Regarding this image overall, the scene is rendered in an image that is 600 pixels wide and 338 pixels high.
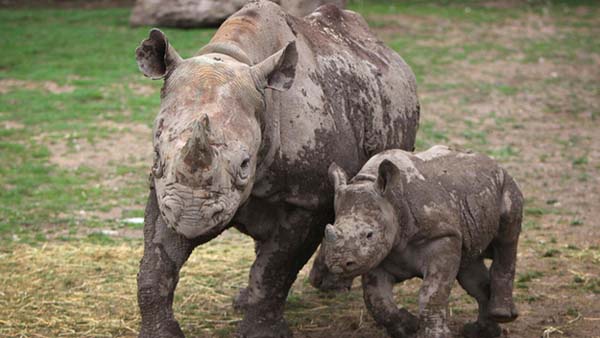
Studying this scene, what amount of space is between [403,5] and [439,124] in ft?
28.8

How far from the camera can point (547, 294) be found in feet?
25.1

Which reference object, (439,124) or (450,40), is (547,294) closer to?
(439,124)

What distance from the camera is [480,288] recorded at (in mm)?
6641

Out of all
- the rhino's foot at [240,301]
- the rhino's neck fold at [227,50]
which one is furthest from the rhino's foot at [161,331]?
the rhino's foot at [240,301]

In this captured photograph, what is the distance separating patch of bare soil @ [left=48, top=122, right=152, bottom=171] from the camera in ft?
39.5

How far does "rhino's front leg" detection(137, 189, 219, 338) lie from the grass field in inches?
40.2

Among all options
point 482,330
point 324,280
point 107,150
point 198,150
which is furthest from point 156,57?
point 107,150

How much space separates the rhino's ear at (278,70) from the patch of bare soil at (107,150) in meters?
6.43

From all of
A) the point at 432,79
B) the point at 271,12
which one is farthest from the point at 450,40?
the point at 271,12

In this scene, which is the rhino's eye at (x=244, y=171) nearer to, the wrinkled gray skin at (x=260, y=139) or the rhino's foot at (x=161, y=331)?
the wrinkled gray skin at (x=260, y=139)

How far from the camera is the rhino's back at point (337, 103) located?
19.8ft

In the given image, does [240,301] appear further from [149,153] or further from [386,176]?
[149,153]

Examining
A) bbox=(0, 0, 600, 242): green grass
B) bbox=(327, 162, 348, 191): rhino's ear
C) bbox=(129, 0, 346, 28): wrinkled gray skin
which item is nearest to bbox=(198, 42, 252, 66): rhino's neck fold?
bbox=(327, 162, 348, 191): rhino's ear

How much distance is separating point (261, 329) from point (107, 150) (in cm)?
652
